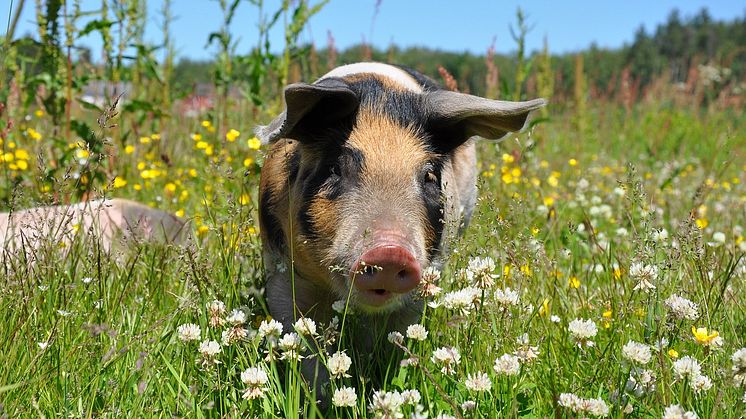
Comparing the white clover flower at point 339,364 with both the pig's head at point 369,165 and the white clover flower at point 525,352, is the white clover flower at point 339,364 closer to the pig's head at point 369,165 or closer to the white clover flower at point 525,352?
the pig's head at point 369,165

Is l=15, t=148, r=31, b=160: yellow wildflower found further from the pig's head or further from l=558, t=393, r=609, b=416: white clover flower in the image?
l=558, t=393, r=609, b=416: white clover flower

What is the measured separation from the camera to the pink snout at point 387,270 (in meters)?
2.30

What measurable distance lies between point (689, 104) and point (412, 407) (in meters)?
13.7

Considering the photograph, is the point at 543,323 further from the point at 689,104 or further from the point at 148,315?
the point at 689,104

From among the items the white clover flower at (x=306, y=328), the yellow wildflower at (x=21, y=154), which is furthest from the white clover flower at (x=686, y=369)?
the yellow wildflower at (x=21, y=154)

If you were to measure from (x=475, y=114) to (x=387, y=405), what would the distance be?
149 cm

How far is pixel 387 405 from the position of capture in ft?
5.89

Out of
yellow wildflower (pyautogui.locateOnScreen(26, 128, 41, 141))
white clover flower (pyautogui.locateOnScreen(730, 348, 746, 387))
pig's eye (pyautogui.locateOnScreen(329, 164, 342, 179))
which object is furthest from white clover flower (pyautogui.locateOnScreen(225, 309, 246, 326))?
yellow wildflower (pyautogui.locateOnScreen(26, 128, 41, 141))

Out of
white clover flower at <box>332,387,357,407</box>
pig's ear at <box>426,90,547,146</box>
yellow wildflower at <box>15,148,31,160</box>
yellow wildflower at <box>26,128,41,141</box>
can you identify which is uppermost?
pig's ear at <box>426,90,547,146</box>

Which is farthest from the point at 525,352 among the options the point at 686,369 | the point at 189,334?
the point at 189,334

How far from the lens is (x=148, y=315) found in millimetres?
2801

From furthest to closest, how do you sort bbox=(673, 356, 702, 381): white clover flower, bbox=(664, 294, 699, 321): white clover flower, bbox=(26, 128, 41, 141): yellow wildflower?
bbox=(26, 128, 41, 141): yellow wildflower < bbox=(664, 294, 699, 321): white clover flower < bbox=(673, 356, 702, 381): white clover flower

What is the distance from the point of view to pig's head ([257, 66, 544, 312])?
2.65 metres

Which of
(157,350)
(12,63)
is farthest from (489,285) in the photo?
(12,63)
